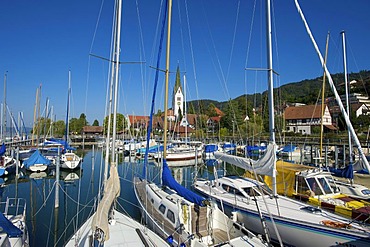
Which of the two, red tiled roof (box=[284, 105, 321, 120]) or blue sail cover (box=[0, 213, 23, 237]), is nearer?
blue sail cover (box=[0, 213, 23, 237])

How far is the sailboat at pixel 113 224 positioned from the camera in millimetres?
7168

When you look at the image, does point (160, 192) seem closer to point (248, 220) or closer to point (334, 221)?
point (248, 220)

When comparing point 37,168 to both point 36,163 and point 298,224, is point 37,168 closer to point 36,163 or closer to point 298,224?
point 36,163

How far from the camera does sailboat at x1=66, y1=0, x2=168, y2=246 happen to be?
7168 mm

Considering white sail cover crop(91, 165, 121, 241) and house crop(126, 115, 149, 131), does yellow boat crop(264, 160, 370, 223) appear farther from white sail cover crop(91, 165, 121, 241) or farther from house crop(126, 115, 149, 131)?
house crop(126, 115, 149, 131)

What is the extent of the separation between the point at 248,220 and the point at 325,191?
454 centimetres

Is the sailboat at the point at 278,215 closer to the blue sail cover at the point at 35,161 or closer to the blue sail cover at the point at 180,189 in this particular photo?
the blue sail cover at the point at 180,189

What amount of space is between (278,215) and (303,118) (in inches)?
2813

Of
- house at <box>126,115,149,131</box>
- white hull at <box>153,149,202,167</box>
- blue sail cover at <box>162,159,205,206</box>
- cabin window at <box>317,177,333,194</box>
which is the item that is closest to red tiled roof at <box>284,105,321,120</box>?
house at <box>126,115,149,131</box>

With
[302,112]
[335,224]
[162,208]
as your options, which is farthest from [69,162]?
[302,112]

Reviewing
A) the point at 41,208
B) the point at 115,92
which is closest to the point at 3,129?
the point at 41,208

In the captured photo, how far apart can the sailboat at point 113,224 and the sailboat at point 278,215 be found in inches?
151

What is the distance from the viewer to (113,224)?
359 inches

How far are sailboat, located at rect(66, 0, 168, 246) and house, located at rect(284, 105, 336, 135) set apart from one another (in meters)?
71.9
